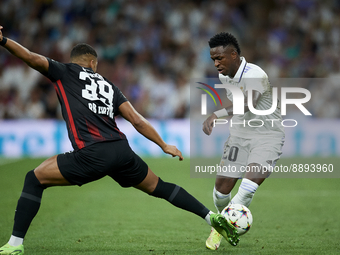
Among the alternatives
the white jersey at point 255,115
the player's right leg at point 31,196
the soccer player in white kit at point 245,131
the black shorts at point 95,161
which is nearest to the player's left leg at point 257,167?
the soccer player in white kit at point 245,131

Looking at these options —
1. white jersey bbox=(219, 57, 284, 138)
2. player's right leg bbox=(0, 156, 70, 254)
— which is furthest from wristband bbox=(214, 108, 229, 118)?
player's right leg bbox=(0, 156, 70, 254)

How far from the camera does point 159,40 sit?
16094 millimetres

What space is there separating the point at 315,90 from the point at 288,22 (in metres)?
3.79

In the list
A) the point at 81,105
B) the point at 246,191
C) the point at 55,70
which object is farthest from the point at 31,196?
the point at 246,191

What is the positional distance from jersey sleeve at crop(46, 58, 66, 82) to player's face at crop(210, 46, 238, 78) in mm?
1724

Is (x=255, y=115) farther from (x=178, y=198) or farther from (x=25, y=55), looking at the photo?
(x=25, y=55)

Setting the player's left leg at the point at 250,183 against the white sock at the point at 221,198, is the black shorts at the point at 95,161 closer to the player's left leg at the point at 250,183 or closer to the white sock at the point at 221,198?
the player's left leg at the point at 250,183

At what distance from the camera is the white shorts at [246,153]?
4.85m

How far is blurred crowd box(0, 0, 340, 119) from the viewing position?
47.9 feet

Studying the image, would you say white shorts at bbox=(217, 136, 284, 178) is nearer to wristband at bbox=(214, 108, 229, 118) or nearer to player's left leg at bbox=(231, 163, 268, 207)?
player's left leg at bbox=(231, 163, 268, 207)

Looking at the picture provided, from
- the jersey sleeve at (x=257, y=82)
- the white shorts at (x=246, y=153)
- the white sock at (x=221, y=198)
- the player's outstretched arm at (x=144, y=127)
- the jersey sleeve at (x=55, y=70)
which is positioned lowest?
the white sock at (x=221, y=198)

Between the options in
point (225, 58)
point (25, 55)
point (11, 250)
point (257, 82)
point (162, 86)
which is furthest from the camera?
point (162, 86)

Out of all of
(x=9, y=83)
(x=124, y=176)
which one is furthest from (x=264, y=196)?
(x=9, y=83)

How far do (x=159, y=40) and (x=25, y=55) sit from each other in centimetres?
1251
